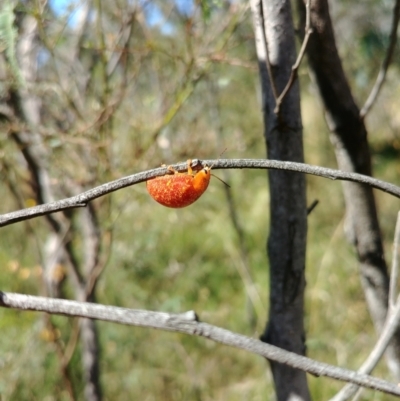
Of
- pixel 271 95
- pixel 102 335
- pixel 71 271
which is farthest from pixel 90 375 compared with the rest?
pixel 271 95

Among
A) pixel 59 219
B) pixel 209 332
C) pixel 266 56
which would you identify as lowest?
pixel 209 332

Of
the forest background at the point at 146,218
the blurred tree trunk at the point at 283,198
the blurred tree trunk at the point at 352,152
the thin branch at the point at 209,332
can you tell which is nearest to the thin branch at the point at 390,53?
the blurred tree trunk at the point at 352,152

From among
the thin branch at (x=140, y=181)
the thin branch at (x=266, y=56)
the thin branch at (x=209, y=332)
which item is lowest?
the thin branch at (x=209, y=332)

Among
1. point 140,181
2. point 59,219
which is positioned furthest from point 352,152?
point 59,219

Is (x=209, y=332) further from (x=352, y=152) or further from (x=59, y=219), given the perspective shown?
(x=59, y=219)

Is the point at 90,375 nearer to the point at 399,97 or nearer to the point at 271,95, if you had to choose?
the point at 271,95

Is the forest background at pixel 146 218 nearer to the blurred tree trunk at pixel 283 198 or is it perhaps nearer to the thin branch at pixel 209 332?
the blurred tree trunk at pixel 283 198

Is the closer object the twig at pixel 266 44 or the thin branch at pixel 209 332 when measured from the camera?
the thin branch at pixel 209 332
